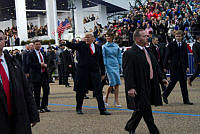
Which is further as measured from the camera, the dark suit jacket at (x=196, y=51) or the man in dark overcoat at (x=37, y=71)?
the dark suit jacket at (x=196, y=51)

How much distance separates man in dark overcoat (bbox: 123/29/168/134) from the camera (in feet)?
17.9

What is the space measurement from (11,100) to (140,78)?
2.45m

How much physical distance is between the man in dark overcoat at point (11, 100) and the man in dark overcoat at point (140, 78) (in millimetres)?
2169

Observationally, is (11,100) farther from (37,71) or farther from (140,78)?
(37,71)

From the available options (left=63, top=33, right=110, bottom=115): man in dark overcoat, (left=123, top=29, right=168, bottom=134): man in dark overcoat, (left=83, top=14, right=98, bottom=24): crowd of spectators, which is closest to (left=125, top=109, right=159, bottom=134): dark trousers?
(left=123, top=29, right=168, bottom=134): man in dark overcoat

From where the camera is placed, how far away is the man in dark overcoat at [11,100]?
3.60m

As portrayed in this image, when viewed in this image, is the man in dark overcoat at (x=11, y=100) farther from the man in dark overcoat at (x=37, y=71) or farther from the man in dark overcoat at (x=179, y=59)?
the man in dark overcoat at (x=179, y=59)

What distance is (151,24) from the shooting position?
18.9 meters

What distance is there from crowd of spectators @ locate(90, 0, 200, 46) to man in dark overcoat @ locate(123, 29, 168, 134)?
11.2 m

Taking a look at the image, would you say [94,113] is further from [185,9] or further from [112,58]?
[185,9]

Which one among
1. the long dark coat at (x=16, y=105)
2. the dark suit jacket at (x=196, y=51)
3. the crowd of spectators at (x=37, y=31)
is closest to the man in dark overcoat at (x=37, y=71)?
the long dark coat at (x=16, y=105)

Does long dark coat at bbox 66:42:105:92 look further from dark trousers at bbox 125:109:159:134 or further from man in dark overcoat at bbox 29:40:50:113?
dark trousers at bbox 125:109:159:134

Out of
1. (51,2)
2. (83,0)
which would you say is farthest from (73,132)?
(83,0)

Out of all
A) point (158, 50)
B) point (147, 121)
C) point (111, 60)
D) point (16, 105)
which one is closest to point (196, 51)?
point (158, 50)
